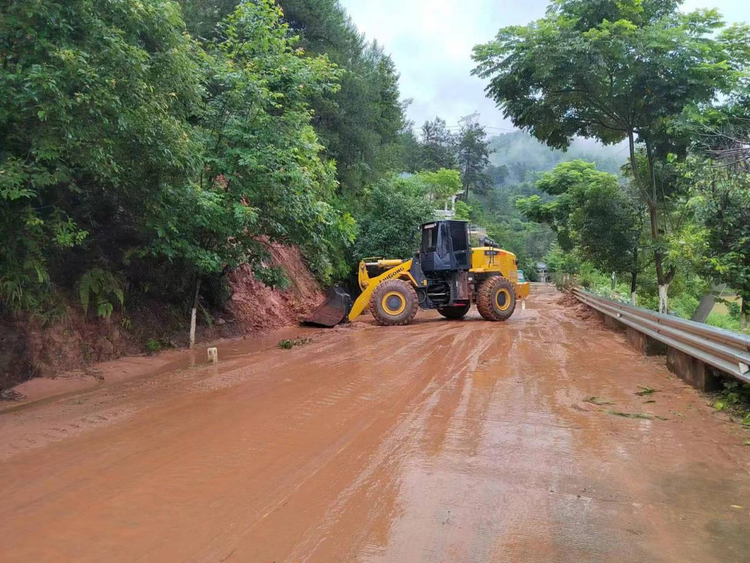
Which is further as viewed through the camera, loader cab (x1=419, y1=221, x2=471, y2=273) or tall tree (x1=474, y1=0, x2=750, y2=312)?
loader cab (x1=419, y1=221, x2=471, y2=273)

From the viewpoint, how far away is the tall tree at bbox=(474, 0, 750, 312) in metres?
11.8

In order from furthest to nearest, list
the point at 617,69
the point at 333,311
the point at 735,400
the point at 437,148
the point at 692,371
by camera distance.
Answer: the point at 437,148
the point at 333,311
the point at 617,69
the point at 692,371
the point at 735,400

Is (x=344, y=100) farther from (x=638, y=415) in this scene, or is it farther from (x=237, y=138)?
(x=638, y=415)

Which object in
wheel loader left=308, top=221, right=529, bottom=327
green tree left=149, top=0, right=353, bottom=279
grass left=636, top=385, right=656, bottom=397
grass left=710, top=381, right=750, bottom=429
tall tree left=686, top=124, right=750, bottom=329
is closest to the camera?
grass left=710, top=381, right=750, bottom=429

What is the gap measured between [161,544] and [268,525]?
24.8 inches

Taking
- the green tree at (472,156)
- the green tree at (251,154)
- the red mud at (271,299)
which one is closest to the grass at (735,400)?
the green tree at (251,154)

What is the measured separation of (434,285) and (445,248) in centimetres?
130

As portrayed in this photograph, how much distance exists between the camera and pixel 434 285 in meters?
16.2

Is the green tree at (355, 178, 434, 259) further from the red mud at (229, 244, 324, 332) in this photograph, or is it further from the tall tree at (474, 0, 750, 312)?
the tall tree at (474, 0, 750, 312)

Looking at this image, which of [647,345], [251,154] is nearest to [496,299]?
[647,345]

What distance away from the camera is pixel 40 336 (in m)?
8.00

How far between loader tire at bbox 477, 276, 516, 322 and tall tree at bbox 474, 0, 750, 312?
4.26 m

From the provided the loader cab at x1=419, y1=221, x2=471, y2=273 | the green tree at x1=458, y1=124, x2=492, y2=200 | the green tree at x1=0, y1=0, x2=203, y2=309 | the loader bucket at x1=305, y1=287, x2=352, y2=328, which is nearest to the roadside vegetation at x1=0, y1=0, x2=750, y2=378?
the green tree at x1=0, y1=0, x2=203, y2=309

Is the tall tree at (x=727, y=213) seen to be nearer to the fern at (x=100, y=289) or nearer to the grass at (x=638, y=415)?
the grass at (x=638, y=415)
